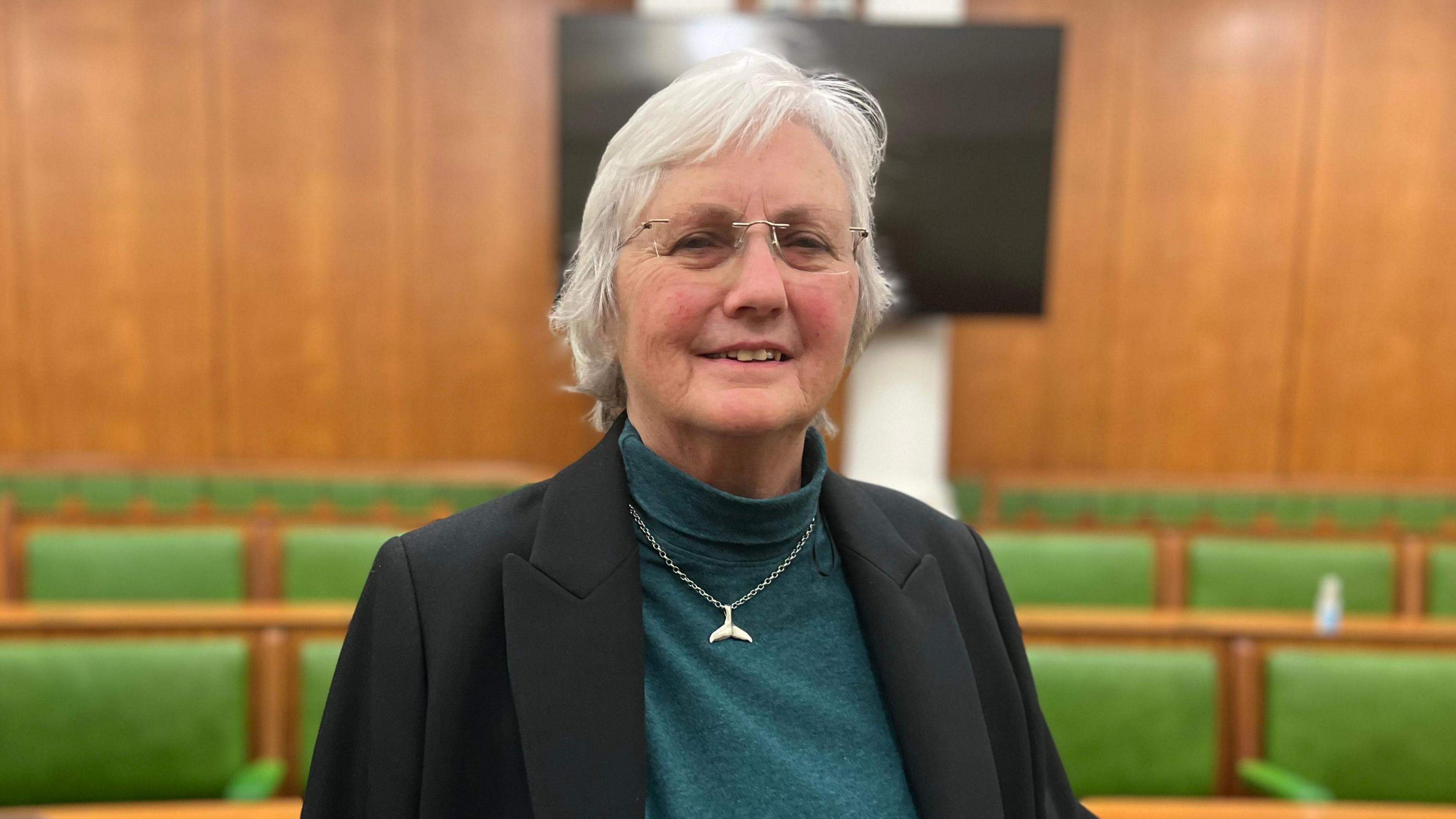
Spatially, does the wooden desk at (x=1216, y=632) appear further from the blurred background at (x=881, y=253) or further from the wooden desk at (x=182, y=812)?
the blurred background at (x=881, y=253)

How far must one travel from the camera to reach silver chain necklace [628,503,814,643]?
3.30ft

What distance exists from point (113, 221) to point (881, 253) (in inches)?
139

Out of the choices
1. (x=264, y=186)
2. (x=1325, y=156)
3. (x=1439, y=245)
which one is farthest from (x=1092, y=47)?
(x=264, y=186)

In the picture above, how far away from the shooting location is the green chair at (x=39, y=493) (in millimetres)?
4566

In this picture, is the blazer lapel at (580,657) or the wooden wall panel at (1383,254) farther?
the wooden wall panel at (1383,254)

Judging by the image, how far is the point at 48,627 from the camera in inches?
85.4

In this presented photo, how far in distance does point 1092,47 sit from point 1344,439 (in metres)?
2.32

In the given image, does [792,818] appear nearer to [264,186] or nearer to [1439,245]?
[264,186]

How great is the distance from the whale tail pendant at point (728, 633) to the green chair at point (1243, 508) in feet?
14.8

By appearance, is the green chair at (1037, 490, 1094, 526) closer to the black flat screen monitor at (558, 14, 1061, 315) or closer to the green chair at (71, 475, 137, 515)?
the black flat screen monitor at (558, 14, 1061, 315)

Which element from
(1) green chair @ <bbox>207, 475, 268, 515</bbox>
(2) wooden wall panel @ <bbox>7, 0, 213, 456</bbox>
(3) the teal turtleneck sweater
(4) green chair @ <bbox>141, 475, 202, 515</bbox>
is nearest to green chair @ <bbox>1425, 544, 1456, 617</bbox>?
(3) the teal turtleneck sweater

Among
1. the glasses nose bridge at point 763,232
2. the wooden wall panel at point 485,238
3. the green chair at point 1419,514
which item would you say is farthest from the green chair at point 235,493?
the green chair at point 1419,514

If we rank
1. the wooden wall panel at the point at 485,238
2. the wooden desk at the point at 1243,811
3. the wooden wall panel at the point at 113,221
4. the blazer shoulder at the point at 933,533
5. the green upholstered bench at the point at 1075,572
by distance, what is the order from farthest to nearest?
the wooden wall panel at the point at 485,238, the wooden wall panel at the point at 113,221, the green upholstered bench at the point at 1075,572, the wooden desk at the point at 1243,811, the blazer shoulder at the point at 933,533

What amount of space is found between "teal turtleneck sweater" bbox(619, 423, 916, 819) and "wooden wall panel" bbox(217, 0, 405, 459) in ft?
13.8
